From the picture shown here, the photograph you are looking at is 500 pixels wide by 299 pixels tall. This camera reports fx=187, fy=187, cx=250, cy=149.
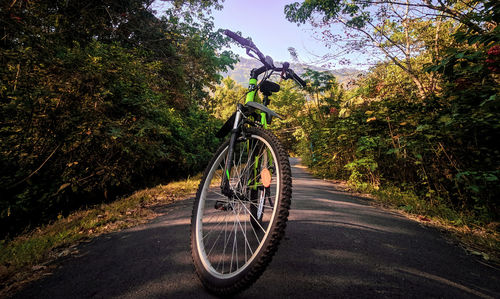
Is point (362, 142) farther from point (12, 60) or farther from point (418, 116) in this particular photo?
point (12, 60)

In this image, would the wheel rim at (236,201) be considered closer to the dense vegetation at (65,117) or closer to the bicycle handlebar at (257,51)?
the bicycle handlebar at (257,51)

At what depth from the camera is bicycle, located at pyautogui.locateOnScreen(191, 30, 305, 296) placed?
99 centimetres

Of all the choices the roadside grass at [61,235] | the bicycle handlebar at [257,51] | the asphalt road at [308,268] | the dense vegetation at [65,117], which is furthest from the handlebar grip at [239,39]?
the dense vegetation at [65,117]

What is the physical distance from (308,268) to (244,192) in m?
0.75

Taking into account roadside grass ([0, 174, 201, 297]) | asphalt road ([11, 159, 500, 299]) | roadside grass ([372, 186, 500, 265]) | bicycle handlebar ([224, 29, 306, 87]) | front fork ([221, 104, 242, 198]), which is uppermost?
bicycle handlebar ([224, 29, 306, 87])

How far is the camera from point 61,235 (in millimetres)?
2133

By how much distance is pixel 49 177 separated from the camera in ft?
10.2

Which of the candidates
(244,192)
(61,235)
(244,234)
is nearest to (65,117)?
(61,235)

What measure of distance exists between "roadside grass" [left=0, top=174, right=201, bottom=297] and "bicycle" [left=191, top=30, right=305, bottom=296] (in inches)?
51.3

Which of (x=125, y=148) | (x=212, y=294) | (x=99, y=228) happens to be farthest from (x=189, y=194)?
(x=212, y=294)

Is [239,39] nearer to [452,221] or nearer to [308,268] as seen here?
[308,268]

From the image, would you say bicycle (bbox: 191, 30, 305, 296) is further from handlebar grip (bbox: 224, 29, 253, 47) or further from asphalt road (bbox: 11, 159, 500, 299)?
asphalt road (bbox: 11, 159, 500, 299)

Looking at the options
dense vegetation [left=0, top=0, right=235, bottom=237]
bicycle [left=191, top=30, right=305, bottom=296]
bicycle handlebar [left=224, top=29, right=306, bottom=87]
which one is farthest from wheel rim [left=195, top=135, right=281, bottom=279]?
dense vegetation [left=0, top=0, right=235, bottom=237]

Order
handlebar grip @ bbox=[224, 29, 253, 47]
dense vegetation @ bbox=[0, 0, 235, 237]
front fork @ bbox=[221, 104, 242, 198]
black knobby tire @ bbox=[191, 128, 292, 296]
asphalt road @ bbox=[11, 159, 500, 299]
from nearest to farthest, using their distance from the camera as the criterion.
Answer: black knobby tire @ bbox=[191, 128, 292, 296] → asphalt road @ bbox=[11, 159, 500, 299] → front fork @ bbox=[221, 104, 242, 198] → handlebar grip @ bbox=[224, 29, 253, 47] → dense vegetation @ bbox=[0, 0, 235, 237]
